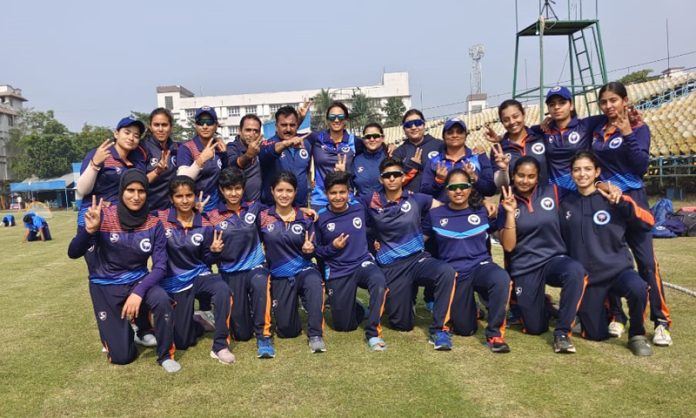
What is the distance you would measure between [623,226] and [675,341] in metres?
1.10

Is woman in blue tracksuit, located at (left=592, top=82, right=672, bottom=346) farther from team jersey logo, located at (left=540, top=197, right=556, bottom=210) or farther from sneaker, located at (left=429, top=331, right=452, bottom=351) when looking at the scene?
sneaker, located at (left=429, top=331, right=452, bottom=351)

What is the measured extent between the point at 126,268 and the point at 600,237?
439cm

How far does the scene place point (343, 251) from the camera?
5.32 m

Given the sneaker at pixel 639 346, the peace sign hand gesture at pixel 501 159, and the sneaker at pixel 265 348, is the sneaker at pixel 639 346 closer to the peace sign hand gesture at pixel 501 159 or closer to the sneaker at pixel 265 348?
the peace sign hand gesture at pixel 501 159

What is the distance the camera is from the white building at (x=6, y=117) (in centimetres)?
6312

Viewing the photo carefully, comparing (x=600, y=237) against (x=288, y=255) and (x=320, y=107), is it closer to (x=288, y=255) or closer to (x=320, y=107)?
(x=288, y=255)

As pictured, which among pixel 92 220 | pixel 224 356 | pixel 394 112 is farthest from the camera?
pixel 394 112

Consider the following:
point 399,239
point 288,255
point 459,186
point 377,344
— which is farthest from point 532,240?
point 288,255

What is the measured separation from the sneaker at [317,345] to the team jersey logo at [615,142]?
3.29 m

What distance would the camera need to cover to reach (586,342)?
462 centimetres

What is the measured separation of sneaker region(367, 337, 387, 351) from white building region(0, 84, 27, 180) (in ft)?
236

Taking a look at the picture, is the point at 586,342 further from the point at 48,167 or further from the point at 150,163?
the point at 48,167

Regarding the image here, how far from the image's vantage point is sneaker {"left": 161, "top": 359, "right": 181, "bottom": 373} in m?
4.25

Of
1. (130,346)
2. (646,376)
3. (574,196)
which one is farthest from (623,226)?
(130,346)
